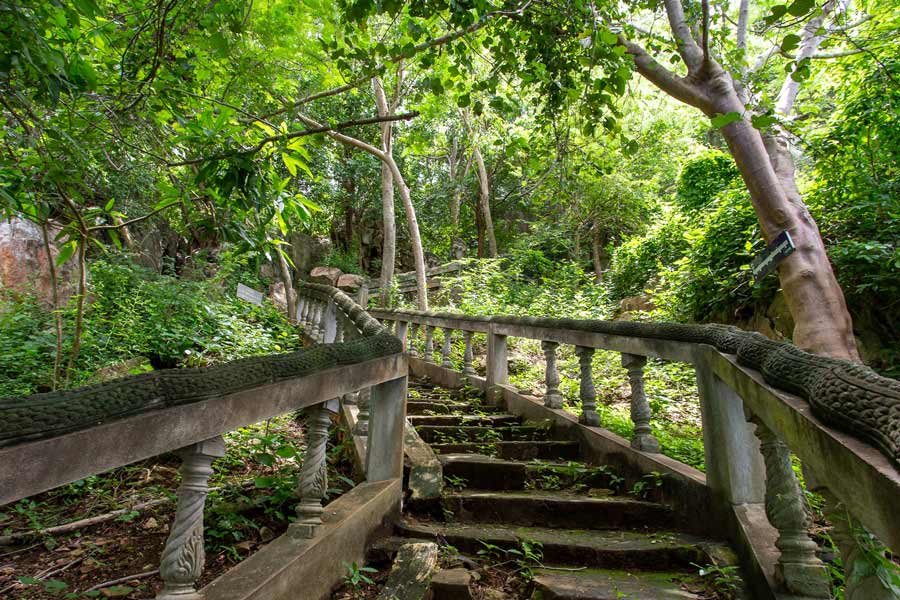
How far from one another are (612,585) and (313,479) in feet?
4.69

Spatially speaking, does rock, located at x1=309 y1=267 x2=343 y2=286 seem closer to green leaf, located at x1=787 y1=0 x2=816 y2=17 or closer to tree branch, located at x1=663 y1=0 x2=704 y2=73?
tree branch, located at x1=663 y1=0 x2=704 y2=73

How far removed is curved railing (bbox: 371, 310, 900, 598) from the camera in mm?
1150

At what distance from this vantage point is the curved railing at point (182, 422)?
42.8 inches

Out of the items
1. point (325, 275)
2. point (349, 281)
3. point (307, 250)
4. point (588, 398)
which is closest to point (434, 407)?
point (588, 398)

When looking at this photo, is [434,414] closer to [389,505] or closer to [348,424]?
[348,424]

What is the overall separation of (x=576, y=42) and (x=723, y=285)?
183 inches

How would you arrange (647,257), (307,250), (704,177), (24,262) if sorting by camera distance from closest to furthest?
(24,262) < (704,177) < (647,257) < (307,250)

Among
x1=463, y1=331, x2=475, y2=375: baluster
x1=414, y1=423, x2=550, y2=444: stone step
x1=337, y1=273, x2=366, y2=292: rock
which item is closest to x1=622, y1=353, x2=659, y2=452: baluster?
x1=414, y1=423, x2=550, y2=444: stone step

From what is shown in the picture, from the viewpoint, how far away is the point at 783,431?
5.60ft

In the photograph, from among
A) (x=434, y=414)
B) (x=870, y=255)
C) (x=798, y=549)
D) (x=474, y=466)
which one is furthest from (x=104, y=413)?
(x=870, y=255)

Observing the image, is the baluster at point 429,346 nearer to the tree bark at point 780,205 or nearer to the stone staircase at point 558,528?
the stone staircase at point 558,528

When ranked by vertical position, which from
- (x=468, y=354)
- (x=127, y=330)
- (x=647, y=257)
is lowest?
(x=468, y=354)

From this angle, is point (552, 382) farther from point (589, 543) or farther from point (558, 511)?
point (589, 543)

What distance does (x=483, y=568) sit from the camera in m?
2.49
